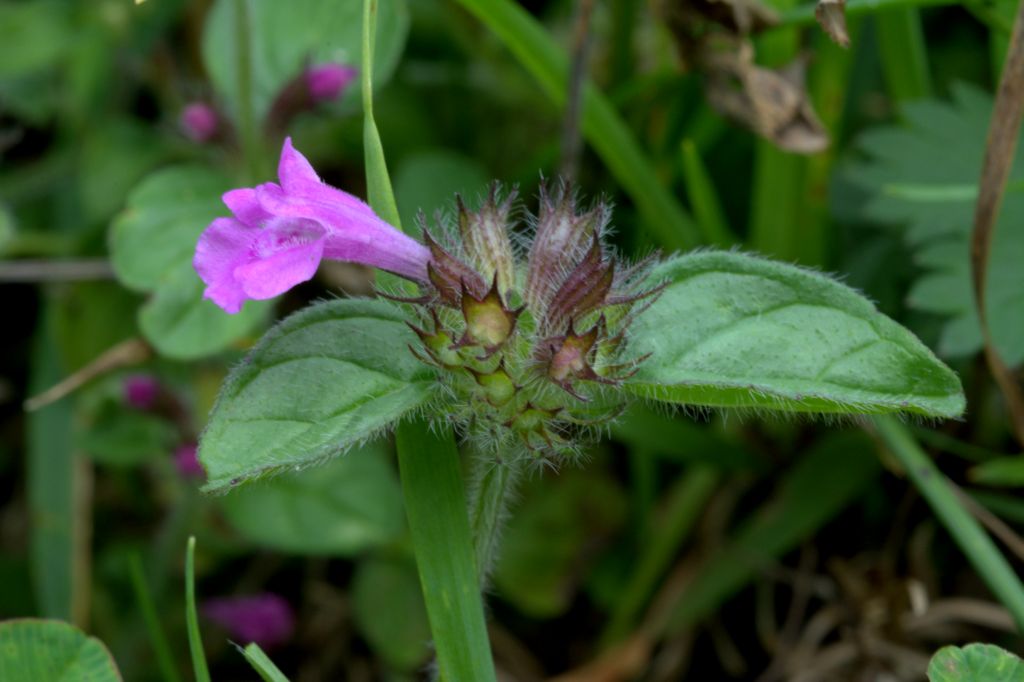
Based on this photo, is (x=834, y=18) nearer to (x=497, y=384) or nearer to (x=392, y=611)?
(x=497, y=384)

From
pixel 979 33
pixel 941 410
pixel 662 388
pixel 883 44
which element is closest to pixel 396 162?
pixel 883 44

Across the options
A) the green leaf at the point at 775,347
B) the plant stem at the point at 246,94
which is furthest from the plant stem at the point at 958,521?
the plant stem at the point at 246,94

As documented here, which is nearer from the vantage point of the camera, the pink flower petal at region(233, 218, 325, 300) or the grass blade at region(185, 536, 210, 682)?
Answer: the pink flower petal at region(233, 218, 325, 300)

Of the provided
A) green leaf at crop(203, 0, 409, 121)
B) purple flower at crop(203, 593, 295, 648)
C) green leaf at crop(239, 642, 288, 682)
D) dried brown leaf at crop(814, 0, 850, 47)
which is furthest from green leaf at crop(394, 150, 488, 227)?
green leaf at crop(239, 642, 288, 682)

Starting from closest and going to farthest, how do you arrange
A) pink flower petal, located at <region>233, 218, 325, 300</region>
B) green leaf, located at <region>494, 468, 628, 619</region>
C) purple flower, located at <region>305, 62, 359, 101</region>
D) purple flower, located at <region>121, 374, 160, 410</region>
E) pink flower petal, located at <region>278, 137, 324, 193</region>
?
pink flower petal, located at <region>233, 218, 325, 300</region> → pink flower petal, located at <region>278, 137, 324, 193</region> → purple flower, located at <region>305, 62, 359, 101</region> → purple flower, located at <region>121, 374, 160, 410</region> → green leaf, located at <region>494, 468, 628, 619</region>

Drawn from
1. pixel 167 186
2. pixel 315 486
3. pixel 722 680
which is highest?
pixel 167 186

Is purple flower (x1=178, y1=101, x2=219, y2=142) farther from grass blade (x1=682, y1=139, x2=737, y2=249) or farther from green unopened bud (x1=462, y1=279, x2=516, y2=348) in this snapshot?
green unopened bud (x1=462, y1=279, x2=516, y2=348)

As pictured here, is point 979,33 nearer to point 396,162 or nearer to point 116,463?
point 396,162

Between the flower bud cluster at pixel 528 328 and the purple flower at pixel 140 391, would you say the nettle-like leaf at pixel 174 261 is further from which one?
the flower bud cluster at pixel 528 328
